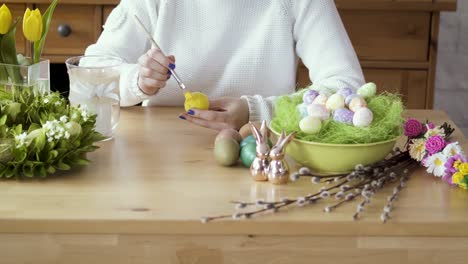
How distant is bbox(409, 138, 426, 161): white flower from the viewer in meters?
1.27

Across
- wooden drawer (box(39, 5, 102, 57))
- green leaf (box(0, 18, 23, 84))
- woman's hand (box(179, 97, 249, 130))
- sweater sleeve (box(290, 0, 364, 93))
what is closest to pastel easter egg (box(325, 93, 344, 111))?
woman's hand (box(179, 97, 249, 130))

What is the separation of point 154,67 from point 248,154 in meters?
0.33

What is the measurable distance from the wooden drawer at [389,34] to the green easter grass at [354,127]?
131 cm

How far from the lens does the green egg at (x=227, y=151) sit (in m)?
1.25

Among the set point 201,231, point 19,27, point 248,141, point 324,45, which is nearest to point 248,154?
point 248,141

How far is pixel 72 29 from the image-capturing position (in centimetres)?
262

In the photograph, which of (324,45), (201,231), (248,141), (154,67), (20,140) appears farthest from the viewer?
(324,45)

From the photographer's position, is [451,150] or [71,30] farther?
[71,30]

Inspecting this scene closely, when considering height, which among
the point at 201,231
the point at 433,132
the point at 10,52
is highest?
the point at 10,52

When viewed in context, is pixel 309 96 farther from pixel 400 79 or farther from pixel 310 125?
pixel 400 79

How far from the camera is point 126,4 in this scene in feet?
5.86

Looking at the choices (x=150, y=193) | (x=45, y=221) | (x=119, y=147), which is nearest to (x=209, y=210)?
(x=150, y=193)

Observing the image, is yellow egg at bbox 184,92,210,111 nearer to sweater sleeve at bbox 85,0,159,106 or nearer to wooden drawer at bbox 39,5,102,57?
sweater sleeve at bbox 85,0,159,106

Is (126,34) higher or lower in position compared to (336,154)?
higher
